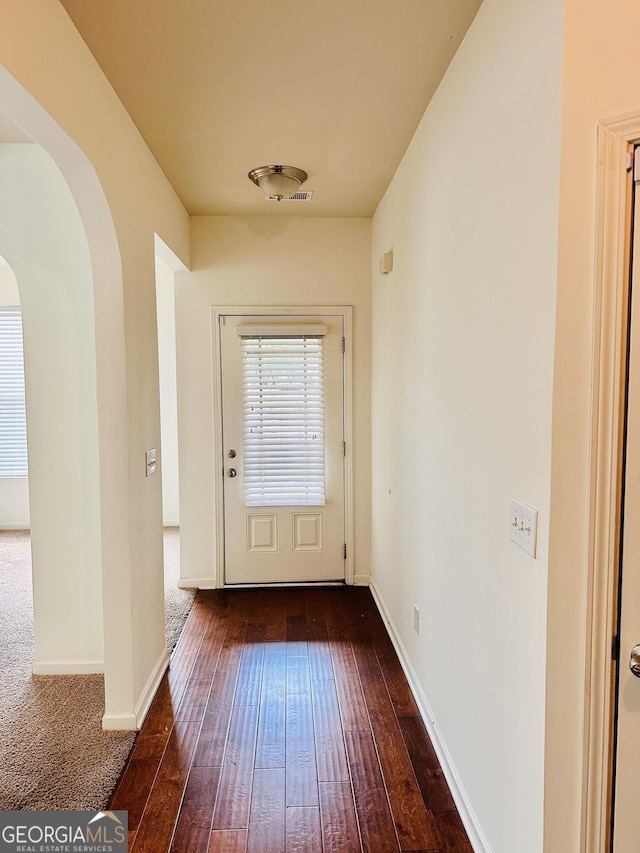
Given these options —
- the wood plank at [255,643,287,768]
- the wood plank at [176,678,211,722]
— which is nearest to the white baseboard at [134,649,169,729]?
the wood plank at [176,678,211,722]

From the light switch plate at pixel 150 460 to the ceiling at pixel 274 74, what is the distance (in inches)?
60.8

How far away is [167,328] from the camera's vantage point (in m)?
5.18

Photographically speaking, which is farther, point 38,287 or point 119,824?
point 38,287

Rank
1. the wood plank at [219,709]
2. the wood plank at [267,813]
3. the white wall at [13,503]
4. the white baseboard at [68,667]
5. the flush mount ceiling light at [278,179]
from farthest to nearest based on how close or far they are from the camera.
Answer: the white wall at [13,503] < the flush mount ceiling light at [278,179] < the white baseboard at [68,667] < the wood plank at [219,709] < the wood plank at [267,813]

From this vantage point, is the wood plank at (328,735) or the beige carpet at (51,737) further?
the wood plank at (328,735)

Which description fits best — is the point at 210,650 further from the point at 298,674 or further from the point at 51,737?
the point at 51,737

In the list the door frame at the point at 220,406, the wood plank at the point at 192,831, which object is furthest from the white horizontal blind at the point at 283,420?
the wood plank at the point at 192,831

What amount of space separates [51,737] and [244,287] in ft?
9.42

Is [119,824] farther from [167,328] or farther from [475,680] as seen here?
[167,328]

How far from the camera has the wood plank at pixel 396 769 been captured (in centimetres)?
169

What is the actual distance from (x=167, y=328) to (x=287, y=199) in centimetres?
243

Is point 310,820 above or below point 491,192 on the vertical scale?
below

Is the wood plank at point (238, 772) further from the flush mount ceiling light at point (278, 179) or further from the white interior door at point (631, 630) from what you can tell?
the flush mount ceiling light at point (278, 179)

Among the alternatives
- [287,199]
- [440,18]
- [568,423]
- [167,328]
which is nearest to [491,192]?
[440,18]
